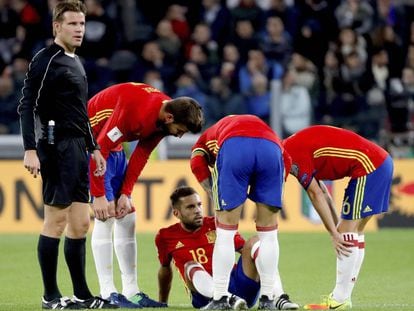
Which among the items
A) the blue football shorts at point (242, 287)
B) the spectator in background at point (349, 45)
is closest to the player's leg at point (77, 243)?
the blue football shorts at point (242, 287)

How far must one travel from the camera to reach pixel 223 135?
8609 millimetres

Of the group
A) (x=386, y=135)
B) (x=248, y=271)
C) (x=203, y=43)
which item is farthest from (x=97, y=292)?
(x=203, y=43)

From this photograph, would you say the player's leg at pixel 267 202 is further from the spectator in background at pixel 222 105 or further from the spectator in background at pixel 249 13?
the spectator in background at pixel 249 13

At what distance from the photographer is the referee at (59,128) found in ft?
28.2

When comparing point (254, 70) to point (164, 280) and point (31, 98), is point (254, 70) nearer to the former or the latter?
point (164, 280)

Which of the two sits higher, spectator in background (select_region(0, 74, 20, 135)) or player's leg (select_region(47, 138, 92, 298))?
spectator in background (select_region(0, 74, 20, 135))

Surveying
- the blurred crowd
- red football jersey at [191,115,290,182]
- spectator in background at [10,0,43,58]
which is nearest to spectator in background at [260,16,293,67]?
the blurred crowd

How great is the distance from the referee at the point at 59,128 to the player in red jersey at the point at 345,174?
1685 millimetres

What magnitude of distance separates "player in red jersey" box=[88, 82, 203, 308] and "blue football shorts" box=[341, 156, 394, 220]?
4.82 feet

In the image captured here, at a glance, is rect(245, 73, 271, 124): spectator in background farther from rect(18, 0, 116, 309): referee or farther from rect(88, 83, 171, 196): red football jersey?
rect(18, 0, 116, 309): referee

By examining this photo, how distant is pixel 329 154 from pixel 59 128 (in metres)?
2.16

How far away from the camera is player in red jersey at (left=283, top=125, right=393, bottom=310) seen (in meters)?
9.34

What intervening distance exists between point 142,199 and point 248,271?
744 centimetres

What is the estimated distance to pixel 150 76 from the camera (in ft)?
61.7
